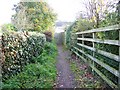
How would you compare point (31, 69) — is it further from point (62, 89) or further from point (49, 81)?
point (62, 89)

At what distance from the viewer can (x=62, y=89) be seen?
19.8 feet

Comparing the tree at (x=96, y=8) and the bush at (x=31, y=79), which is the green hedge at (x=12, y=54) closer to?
the bush at (x=31, y=79)

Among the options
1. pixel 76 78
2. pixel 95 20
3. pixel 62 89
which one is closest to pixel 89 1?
pixel 95 20

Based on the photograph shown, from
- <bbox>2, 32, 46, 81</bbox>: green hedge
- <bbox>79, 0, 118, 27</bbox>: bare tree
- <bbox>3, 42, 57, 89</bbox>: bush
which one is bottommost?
A: <bbox>3, 42, 57, 89</bbox>: bush

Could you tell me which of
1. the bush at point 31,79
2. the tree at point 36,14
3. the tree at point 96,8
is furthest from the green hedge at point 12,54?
the tree at point 36,14

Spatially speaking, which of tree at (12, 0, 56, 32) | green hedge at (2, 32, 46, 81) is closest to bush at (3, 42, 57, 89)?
green hedge at (2, 32, 46, 81)

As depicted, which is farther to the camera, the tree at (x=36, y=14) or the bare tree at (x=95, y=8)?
the tree at (x=36, y=14)

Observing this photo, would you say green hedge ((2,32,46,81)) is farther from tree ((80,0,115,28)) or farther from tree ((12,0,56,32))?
tree ((12,0,56,32))

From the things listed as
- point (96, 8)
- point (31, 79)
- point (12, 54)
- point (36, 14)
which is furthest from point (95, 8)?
point (36, 14)

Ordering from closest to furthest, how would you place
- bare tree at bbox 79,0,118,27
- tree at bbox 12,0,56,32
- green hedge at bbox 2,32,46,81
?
green hedge at bbox 2,32,46,81
bare tree at bbox 79,0,118,27
tree at bbox 12,0,56,32

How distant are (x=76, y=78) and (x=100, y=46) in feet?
4.64

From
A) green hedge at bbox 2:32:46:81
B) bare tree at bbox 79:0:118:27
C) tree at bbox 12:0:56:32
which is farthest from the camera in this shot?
tree at bbox 12:0:56:32

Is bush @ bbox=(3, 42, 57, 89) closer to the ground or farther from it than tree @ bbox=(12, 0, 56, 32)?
closer to the ground

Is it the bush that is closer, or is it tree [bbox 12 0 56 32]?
the bush
